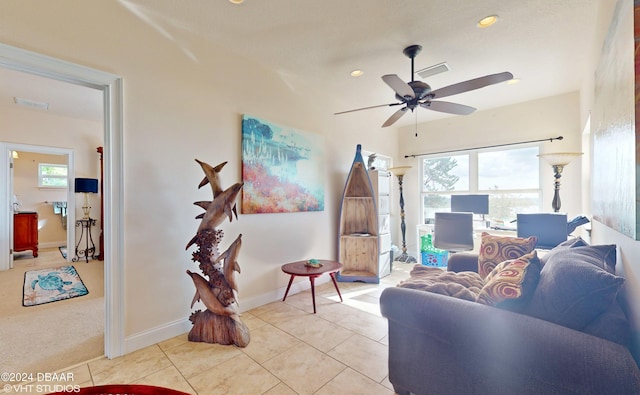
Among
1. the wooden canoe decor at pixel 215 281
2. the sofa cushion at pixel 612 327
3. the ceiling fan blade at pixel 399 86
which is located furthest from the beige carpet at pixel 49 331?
the ceiling fan blade at pixel 399 86

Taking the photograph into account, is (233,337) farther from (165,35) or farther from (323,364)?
(165,35)

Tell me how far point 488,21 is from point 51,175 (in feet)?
29.8

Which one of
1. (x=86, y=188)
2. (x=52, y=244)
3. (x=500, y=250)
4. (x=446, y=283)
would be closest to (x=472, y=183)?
Answer: (x=500, y=250)

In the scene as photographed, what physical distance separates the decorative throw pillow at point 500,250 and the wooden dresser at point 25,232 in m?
7.44

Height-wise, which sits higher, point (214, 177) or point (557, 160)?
point (557, 160)

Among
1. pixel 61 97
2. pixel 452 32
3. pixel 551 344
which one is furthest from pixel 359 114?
pixel 61 97

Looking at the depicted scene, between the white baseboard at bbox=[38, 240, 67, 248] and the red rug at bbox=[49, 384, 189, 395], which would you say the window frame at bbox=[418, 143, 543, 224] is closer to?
the red rug at bbox=[49, 384, 189, 395]

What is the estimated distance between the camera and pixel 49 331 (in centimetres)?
240

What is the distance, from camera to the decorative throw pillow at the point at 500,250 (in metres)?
2.25

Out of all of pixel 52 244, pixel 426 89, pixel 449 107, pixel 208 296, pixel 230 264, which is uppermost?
pixel 426 89

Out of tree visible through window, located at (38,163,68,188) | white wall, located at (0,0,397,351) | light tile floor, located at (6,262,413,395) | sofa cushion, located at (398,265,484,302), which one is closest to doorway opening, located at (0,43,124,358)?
white wall, located at (0,0,397,351)

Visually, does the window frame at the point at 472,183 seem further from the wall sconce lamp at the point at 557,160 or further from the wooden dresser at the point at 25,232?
the wooden dresser at the point at 25,232

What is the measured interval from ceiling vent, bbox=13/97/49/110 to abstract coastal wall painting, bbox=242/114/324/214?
370 cm

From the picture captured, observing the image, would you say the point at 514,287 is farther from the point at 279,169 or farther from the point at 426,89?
the point at 279,169
